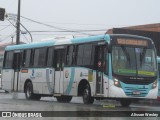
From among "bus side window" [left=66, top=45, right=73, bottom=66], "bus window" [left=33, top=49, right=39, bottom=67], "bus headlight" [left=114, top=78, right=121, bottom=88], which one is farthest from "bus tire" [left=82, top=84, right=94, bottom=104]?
"bus window" [left=33, top=49, right=39, bottom=67]

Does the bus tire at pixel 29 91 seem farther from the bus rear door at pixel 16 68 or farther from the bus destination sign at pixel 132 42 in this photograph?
the bus destination sign at pixel 132 42

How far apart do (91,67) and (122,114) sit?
562 centimetres

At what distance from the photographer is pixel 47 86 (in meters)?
25.8

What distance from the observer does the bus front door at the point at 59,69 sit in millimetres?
24641

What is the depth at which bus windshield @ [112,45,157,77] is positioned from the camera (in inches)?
832

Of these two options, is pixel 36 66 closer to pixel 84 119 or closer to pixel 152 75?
pixel 152 75

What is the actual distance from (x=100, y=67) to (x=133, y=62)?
142 centimetres

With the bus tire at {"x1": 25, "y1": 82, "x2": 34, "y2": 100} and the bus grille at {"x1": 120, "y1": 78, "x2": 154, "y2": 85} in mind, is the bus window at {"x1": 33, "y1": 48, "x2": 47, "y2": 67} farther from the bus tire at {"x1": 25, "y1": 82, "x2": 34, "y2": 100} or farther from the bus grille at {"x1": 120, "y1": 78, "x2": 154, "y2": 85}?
the bus grille at {"x1": 120, "y1": 78, "x2": 154, "y2": 85}

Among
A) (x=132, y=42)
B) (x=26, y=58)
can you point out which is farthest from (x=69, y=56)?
(x=26, y=58)

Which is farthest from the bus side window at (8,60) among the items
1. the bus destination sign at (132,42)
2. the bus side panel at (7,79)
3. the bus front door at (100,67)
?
the bus destination sign at (132,42)

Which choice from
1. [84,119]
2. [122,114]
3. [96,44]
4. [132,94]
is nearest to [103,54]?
[96,44]

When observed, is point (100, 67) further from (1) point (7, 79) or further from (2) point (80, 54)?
(1) point (7, 79)

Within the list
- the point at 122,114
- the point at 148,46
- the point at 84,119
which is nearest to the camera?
the point at 84,119

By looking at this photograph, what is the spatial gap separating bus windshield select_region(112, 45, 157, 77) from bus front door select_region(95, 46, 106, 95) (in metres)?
0.55
